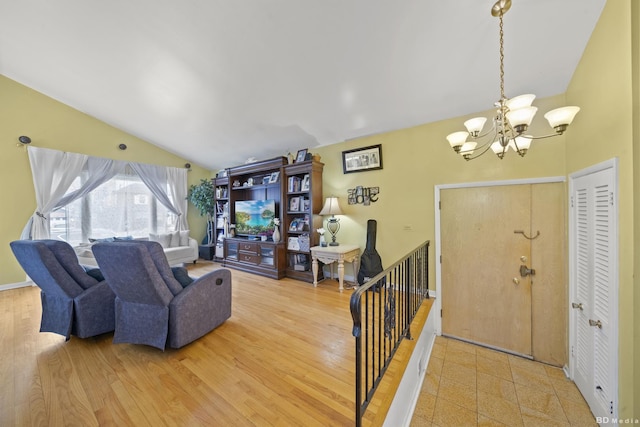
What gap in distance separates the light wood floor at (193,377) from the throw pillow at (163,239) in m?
2.34

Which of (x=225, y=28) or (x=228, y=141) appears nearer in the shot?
(x=225, y=28)

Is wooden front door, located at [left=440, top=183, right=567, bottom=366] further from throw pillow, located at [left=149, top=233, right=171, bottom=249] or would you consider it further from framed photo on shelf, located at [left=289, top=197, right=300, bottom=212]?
throw pillow, located at [left=149, top=233, right=171, bottom=249]

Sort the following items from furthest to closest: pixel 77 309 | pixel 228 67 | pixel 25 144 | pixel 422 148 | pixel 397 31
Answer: pixel 25 144
pixel 422 148
pixel 228 67
pixel 77 309
pixel 397 31

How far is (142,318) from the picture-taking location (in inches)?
78.4

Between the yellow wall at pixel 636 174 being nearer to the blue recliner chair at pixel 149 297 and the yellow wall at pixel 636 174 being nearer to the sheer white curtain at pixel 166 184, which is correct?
the blue recliner chair at pixel 149 297

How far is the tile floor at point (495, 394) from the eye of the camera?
1716 millimetres

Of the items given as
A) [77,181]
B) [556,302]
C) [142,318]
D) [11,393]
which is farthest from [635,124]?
[77,181]

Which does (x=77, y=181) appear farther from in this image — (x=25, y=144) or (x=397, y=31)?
(x=397, y=31)

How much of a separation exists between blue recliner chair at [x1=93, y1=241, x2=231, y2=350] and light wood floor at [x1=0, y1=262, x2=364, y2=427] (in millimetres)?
167

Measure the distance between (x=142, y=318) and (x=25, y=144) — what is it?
4.39 metres

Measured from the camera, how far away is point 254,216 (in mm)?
4676

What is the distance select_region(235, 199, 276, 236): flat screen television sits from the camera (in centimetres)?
445

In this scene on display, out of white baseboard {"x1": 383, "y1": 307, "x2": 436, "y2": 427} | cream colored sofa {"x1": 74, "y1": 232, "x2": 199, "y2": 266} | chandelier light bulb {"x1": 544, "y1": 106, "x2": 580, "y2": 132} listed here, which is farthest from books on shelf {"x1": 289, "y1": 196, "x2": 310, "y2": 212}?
chandelier light bulb {"x1": 544, "y1": 106, "x2": 580, "y2": 132}

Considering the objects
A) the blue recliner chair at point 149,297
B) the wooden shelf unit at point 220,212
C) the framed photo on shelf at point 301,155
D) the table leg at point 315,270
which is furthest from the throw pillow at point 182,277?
the wooden shelf unit at point 220,212
